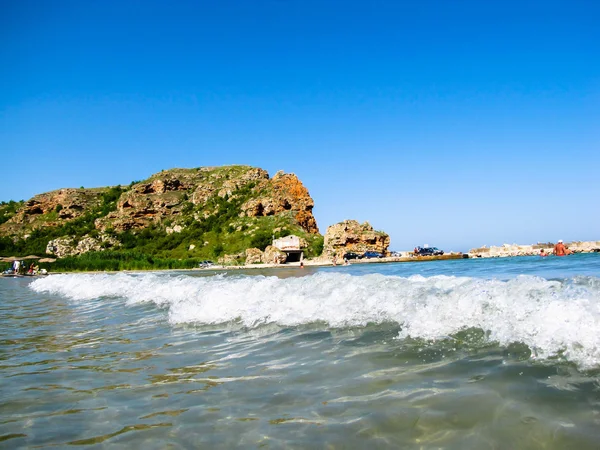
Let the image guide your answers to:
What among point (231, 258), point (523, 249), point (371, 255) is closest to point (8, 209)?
point (231, 258)

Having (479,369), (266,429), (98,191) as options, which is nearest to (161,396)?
(266,429)

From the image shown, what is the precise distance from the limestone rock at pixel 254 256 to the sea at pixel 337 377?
72729 mm

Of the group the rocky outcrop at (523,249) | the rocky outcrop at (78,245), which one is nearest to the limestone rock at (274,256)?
the rocky outcrop at (523,249)

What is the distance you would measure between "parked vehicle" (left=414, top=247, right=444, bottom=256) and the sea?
8538 cm

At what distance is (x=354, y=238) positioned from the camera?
284ft

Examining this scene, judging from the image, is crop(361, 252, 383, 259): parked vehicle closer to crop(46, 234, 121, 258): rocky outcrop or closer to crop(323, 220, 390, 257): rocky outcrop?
crop(323, 220, 390, 257): rocky outcrop

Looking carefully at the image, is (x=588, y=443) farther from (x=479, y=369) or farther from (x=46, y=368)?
(x=46, y=368)

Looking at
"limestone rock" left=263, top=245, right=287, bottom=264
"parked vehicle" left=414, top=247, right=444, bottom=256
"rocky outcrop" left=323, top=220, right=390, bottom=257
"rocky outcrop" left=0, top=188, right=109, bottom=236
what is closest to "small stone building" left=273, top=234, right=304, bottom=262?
"limestone rock" left=263, top=245, right=287, bottom=264

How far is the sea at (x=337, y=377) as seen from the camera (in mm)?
2986

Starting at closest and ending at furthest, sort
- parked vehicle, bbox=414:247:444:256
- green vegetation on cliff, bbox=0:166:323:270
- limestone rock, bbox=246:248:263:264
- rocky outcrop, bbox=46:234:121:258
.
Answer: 1. limestone rock, bbox=246:248:263:264
2. parked vehicle, bbox=414:247:444:256
3. green vegetation on cliff, bbox=0:166:323:270
4. rocky outcrop, bbox=46:234:121:258

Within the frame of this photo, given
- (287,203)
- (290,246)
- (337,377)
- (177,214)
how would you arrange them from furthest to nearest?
(177,214) → (287,203) → (290,246) → (337,377)

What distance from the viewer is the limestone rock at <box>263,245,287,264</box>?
79.4m

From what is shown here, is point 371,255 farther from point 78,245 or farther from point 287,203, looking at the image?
point 78,245

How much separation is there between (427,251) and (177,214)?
65.0 meters
